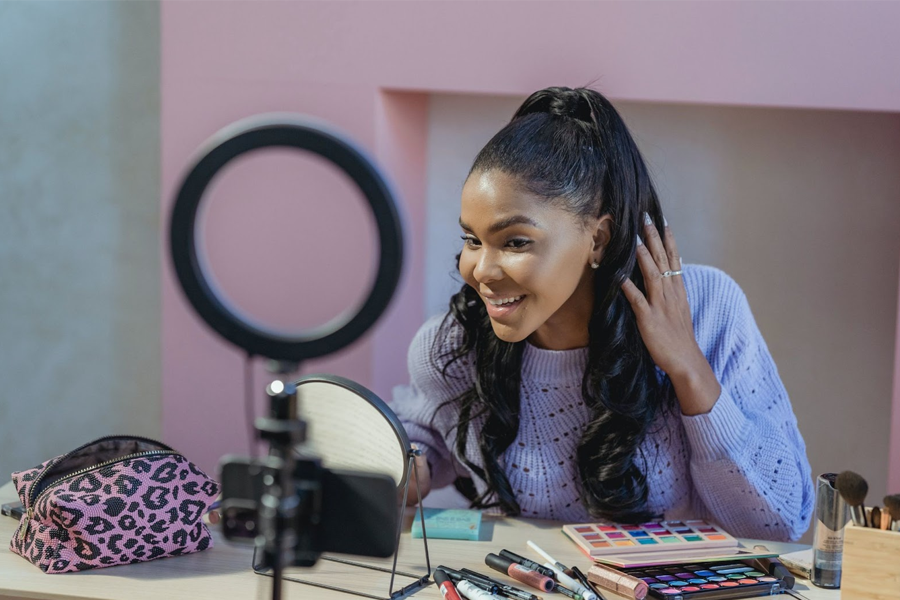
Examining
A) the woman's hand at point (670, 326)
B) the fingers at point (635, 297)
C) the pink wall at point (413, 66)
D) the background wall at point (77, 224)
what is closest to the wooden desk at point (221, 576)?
the woman's hand at point (670, 326)

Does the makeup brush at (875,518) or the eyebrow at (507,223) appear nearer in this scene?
the makeup brush at (875,518)

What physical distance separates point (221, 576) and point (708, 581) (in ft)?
1.81

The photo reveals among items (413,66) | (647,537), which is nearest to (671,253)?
(647,537)

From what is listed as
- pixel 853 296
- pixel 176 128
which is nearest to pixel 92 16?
pixel 176 128

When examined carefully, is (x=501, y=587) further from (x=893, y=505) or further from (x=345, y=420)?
(x=893, y=505)

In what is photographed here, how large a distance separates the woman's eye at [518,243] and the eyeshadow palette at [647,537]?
1.21 ft

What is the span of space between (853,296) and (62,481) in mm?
1571

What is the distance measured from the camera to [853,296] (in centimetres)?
201

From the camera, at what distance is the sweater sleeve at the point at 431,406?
1461 mm

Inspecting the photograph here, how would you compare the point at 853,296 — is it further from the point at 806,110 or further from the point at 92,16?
the point at 92,16

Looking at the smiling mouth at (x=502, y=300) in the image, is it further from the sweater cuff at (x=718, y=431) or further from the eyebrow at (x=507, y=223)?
the sweater cuff at (x=718, y=431)

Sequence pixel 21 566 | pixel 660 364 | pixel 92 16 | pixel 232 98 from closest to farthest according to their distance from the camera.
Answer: pixel 21 566 < pixel 660 364 < pixel 232 98 < pixel 92 16

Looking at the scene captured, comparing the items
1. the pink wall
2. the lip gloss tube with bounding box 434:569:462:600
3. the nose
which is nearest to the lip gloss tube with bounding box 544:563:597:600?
the lip gloss tube with bounding box 434:569:462:600

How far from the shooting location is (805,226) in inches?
79.3
